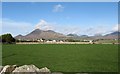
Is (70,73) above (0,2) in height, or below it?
below

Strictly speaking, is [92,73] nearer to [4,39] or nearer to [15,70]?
[15,70]

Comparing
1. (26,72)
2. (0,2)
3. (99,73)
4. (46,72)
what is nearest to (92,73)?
(99,73)

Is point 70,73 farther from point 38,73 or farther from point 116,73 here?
point 38,73

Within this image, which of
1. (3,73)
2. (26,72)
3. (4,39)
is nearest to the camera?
(26,72)

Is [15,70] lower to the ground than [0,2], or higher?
lower

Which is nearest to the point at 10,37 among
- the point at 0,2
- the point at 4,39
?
the point at 4,39

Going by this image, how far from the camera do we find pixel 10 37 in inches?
2579

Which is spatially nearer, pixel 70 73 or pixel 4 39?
pixel 70 73

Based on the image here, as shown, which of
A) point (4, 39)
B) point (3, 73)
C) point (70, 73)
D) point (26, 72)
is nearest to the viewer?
point (26, 72)

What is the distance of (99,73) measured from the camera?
9.13 m

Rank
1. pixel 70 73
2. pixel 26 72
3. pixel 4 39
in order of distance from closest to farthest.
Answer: pixel 26 72
pixel 70 73
pixel 4 39

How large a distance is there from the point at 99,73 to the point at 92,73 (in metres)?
0.35

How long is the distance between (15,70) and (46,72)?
779 mm

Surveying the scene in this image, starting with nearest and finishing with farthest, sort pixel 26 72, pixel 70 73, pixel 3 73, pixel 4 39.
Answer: pixel 26 72
pixel 3 73
pixel 70 73
pixel 4 39
